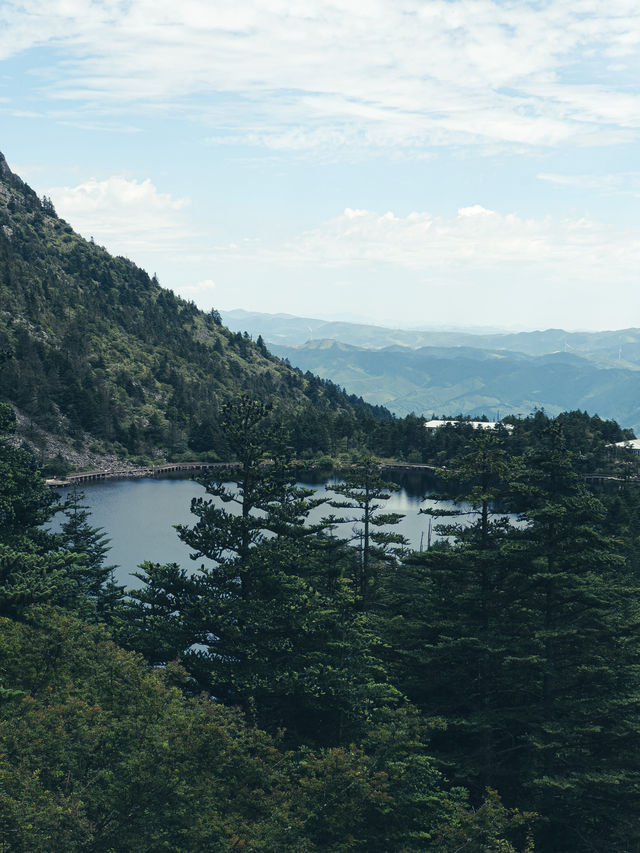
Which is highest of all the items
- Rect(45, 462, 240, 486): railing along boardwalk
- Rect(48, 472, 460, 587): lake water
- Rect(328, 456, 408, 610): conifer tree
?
Rect(328, 456, 408, 610): conifer tree

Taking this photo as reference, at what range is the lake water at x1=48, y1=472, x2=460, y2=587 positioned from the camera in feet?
307

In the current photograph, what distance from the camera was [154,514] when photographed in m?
125

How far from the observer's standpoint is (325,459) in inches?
7008

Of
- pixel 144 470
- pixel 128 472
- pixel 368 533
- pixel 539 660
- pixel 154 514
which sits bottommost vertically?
pixel 154 514

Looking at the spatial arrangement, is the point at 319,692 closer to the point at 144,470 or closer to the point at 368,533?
the point at 368,533

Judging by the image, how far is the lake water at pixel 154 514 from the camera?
9361cm

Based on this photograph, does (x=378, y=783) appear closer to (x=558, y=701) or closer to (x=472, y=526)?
(x=558, y=701)

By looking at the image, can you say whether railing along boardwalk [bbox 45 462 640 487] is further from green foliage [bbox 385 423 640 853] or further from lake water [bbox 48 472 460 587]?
green foliage [bbox 385 423 640 853]

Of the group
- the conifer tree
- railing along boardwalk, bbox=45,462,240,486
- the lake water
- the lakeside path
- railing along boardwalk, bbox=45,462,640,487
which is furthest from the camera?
the lakeside path

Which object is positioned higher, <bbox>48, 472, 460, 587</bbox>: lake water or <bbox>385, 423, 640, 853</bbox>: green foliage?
<bbox>385, 423, 640, 853</bbox>: green foliage

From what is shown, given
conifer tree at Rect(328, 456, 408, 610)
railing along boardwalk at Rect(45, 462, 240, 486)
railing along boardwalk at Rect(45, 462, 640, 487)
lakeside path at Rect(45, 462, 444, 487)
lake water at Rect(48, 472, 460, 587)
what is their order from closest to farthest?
conifer tree at Rect(328, 456, 408, 610) → lake water at Rect(48, 472, 460, 587) → railing along boardwalk at Rect(45, 462, 640, 487) → railing along boardwalk at Rect(45, 462, 240, 486) → lakeside path at Rect(45, 462, 444, 487)

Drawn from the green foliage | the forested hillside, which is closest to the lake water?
the forested hillside

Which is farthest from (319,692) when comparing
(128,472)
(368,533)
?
(128,472)

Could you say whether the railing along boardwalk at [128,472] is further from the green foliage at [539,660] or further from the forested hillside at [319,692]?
the green foliage at [539,660]
